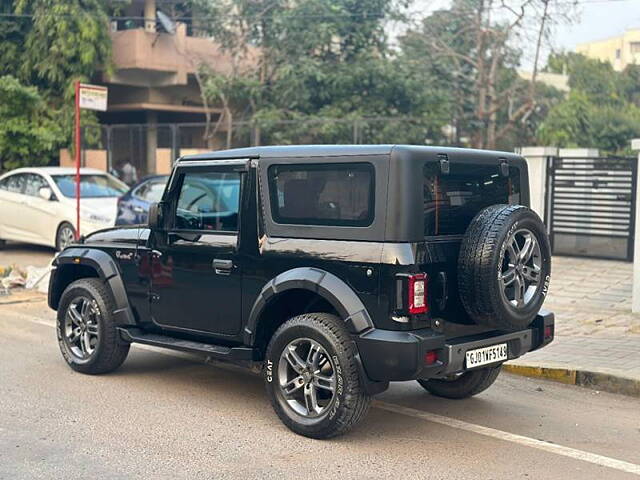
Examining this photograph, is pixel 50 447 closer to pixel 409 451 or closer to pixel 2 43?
pixel 409 451

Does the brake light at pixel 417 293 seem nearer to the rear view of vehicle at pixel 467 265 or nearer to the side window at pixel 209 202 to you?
the rear view of vehicle at pixel 467 265

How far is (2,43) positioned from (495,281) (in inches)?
870

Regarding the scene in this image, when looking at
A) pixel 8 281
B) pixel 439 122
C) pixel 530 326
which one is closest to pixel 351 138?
pixel 439 122

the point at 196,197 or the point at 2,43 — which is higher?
the point at 2,43

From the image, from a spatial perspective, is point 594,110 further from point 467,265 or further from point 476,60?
point 467,265

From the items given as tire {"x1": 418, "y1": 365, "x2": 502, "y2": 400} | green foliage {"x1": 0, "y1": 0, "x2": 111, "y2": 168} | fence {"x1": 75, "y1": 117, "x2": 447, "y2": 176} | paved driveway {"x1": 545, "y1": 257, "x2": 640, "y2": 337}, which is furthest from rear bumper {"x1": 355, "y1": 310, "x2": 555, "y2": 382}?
green foliage {"x1": 0, "y1": 0, "x2": 111, "y2": 168}

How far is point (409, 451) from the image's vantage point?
5383 millimetres

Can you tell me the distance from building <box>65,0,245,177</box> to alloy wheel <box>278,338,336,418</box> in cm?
1591

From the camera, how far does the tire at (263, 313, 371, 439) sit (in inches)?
212

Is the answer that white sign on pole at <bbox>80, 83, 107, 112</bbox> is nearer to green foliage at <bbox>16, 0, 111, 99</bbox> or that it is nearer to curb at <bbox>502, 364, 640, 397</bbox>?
curb at <bbox>502, 364, 640, 397</bbox>

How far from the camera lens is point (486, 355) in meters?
5.68

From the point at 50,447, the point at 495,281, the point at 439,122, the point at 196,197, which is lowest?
the point at 50,447

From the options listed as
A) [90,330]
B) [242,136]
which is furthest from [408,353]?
[242,136]

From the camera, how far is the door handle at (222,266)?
6.20 m
